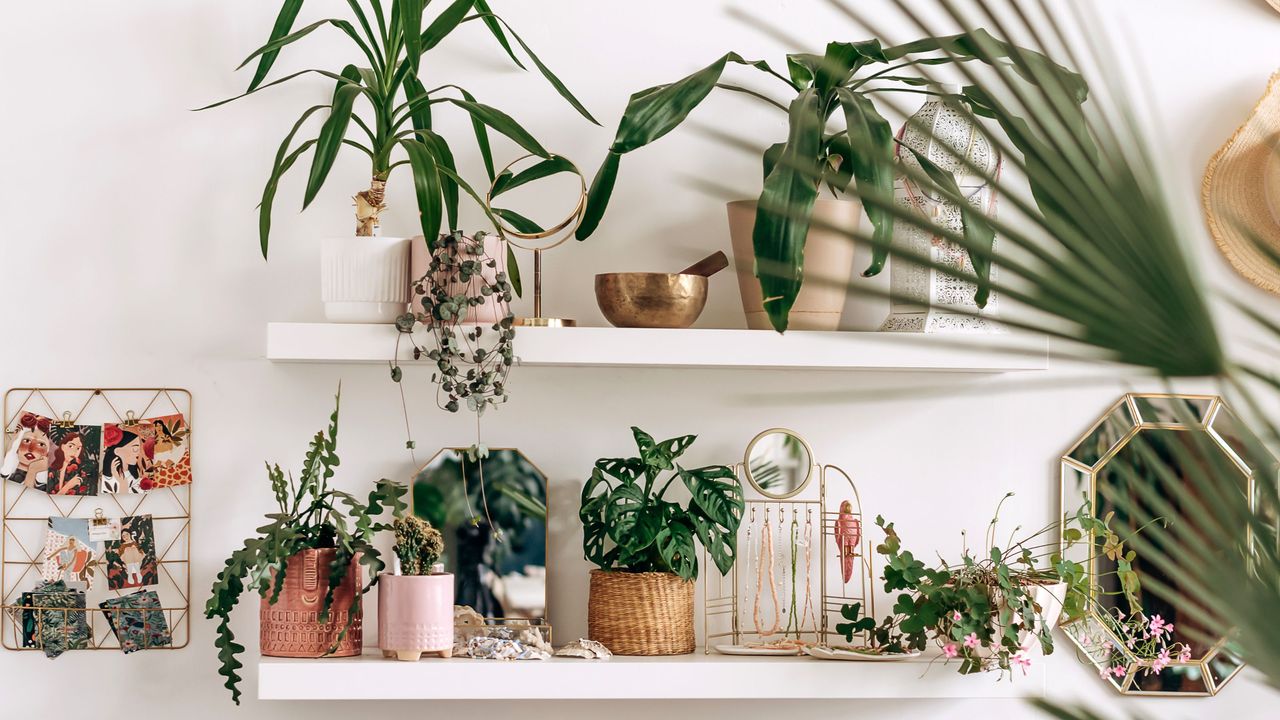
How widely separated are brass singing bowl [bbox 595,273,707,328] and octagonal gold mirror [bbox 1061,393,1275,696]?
0.74 m

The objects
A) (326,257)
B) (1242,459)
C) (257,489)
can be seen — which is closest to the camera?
(326,257)

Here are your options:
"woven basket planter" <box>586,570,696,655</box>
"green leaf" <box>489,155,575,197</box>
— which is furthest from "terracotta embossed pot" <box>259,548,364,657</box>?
"green leaf" <box>489,155,575,197</box>

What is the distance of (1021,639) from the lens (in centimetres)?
156

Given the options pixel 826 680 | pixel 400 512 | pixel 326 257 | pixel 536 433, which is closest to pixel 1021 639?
pixel 826 680

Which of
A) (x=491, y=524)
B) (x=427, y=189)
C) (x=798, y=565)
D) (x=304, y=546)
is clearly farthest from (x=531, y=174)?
(x=798, y=565)

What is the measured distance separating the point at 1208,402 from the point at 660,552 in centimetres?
102

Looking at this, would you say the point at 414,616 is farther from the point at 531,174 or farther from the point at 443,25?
the point at 443,25

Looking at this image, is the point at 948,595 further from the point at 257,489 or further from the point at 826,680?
the point at 257,489

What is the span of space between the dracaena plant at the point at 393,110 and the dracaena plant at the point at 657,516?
465 mm

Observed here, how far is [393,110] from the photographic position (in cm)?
163

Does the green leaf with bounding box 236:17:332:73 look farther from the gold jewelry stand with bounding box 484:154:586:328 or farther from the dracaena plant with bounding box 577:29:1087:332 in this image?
the dracaena plant with bounding box 577:29:1087:332

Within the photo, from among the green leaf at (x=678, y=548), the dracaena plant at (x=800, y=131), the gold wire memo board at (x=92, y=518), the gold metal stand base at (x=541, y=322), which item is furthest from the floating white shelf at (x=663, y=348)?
the gold wire memo board at (x=92, y=518)

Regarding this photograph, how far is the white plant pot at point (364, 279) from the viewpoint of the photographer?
1.55m

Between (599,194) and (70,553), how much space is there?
40.0 inches
